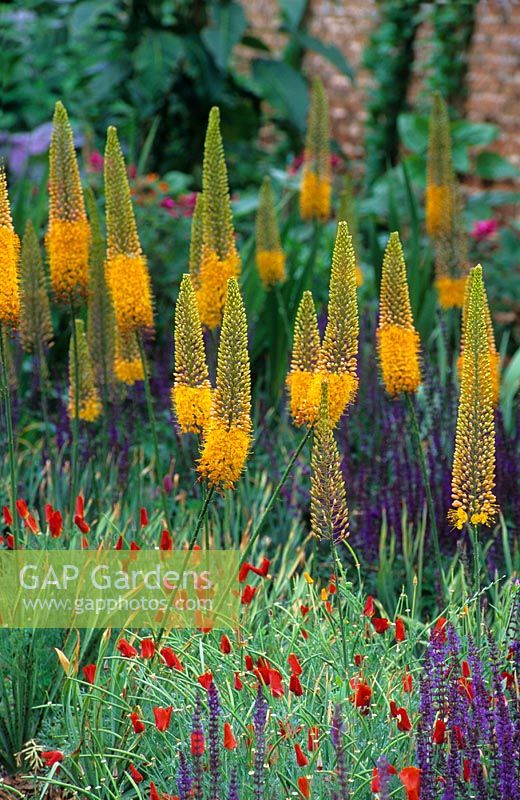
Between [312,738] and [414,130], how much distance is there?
6.33 m

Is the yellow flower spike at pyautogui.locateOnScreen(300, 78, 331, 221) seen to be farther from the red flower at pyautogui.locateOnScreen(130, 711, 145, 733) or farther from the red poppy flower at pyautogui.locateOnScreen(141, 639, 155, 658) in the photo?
the red flower at pyautogui.locateOnScreen(130, 711, 145, 733)

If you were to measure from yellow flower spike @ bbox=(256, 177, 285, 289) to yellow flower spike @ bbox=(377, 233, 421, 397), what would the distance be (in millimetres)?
1445

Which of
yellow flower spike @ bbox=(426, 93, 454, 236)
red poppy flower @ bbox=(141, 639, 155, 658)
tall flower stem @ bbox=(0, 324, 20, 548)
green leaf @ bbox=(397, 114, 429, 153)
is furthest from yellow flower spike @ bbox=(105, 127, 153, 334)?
green leaf @ bbox=(397, 114, 429, 153)

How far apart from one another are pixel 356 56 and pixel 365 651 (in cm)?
805

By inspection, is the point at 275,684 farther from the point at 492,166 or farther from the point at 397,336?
the point at 492,166

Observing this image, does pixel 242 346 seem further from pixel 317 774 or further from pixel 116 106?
pixel 116 106

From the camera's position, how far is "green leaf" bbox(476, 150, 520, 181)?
7895 millimetres

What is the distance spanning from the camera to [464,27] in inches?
334

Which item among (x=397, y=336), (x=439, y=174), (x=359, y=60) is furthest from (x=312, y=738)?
(x=359, y=60)

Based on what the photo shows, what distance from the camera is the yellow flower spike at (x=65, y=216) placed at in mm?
2936

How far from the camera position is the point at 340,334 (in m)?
2.39

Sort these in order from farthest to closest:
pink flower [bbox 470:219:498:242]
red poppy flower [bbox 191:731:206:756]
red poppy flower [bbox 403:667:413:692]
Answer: pink flower [bbox 470:219:498:242]
red poppy flower [bbox 403:667:413:692]
red poppy flower [bbox 191:731:206:756]

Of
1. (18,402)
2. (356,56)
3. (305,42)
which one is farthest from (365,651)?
(356,56)

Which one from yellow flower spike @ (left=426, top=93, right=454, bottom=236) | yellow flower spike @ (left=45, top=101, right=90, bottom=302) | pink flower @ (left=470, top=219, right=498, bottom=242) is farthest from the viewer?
pink flower @ (left=470, top=219, right=498, bottom=242)
